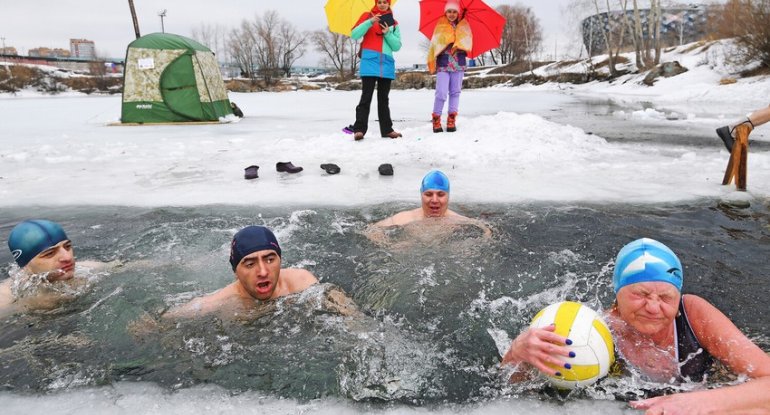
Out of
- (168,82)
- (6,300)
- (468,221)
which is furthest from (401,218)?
(168,82)

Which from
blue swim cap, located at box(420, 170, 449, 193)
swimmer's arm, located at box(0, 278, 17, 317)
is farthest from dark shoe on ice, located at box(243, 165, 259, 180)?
swimmer's arm, located at box(0, 278, 17, 317)

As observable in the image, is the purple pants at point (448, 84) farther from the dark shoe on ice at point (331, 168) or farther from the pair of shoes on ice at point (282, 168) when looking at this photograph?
the pair of shoes on ice at point (282, 168)

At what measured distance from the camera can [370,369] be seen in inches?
98.9

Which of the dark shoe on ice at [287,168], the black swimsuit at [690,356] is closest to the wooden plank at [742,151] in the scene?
the black swimsuit at [690,356]

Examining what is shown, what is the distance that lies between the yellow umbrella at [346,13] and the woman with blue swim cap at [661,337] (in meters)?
→ 6.89

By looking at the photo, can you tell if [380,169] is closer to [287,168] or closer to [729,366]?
[287,168]

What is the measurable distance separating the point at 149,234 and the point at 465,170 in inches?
166

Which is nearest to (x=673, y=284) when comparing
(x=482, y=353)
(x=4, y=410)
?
(x=482, y=353)

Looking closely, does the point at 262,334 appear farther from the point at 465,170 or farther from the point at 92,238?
the point at 465,170

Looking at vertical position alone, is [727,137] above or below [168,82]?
below

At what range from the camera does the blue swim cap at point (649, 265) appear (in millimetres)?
2303

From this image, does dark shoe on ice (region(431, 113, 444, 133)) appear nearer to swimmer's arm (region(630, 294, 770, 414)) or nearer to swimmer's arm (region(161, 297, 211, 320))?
swimmer's arm (region(161, 297, 211, 320))

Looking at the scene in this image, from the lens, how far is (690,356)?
2.41 meters

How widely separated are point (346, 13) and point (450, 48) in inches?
74.8
